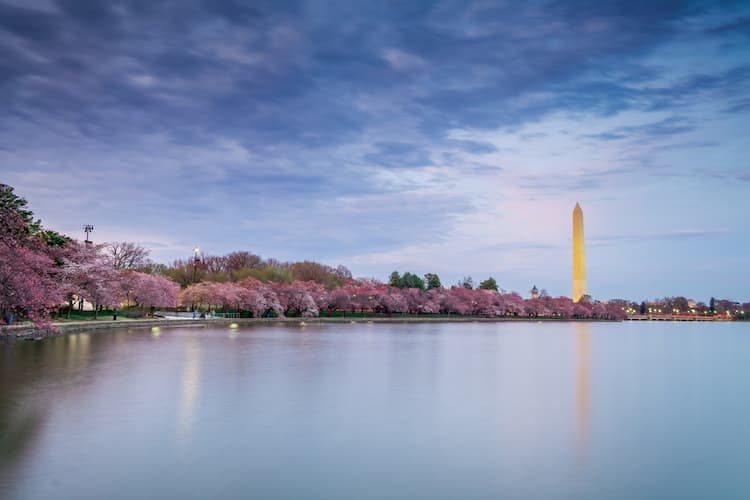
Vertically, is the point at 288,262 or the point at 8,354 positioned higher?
the point at 288,262

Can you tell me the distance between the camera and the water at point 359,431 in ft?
33.6

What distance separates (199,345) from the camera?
1486 inches

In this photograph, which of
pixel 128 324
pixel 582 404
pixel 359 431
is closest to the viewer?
pixel 359 431

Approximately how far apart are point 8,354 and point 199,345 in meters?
11.0

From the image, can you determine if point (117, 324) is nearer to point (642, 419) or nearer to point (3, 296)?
point (3, 296)

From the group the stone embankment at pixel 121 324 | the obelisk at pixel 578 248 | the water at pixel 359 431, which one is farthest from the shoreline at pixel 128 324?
the obelisk at pixel 578 248

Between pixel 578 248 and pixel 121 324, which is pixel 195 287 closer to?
pixel 121 324

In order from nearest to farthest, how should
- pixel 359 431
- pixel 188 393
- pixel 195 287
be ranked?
pixel 359 431
pixel 188 393
pixel 195 287

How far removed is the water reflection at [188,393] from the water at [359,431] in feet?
0.29

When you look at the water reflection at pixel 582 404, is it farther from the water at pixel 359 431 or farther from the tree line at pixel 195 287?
the tree line at pixel 195 287

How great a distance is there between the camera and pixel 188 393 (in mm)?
18656

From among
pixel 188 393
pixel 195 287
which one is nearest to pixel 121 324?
pixel 195 287

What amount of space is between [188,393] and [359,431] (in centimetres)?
682

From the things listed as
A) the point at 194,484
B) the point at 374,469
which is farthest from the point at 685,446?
the point at 194,484
